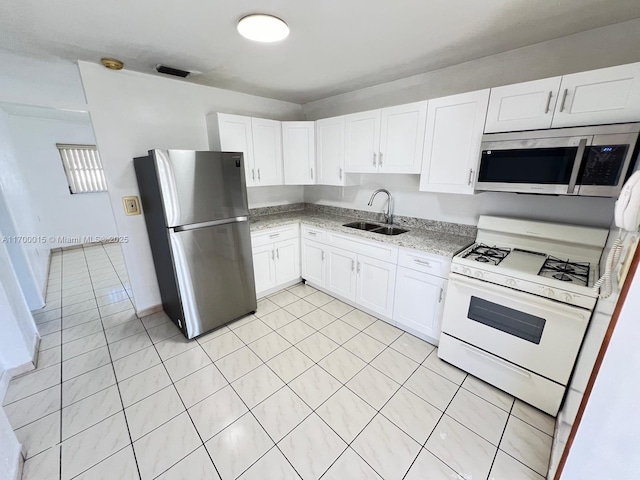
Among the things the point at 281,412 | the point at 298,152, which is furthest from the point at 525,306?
the point at 298,152

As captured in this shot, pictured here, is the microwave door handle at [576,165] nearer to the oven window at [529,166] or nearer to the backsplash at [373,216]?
the oven window at [529,166]

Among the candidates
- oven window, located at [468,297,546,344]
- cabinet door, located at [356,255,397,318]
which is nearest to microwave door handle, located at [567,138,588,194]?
oven window, located at [468,297,546,344]

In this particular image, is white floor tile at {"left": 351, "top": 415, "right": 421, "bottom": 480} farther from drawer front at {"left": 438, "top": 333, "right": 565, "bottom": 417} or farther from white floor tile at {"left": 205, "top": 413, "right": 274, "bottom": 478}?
drawer front at {"left": 438, "top": 333, "right": 565, "bottom": 417}

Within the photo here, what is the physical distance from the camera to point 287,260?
3.16m

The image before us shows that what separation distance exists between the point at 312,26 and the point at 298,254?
2278 mm

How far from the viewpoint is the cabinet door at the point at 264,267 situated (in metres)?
2.87

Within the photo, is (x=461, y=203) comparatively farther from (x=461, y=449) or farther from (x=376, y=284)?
(x=461, y=449)

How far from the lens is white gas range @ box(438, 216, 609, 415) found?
1.47 m

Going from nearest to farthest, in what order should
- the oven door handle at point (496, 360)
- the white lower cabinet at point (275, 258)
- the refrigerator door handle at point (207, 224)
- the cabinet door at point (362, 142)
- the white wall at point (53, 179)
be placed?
the oven door handle at point (496, 360) → the refrigerator door handle at point (207, 224) → the cabinet door at point (362, 142) → the white lower cabinet at point (275, 258) → the white wall at point (53, 179)

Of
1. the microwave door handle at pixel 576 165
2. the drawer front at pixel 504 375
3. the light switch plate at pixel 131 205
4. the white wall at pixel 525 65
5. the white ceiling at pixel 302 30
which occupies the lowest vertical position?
the drawer front at pixel 504 375

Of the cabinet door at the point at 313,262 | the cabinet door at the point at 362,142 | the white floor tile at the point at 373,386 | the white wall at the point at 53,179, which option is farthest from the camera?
the white wall at the point at 53,179

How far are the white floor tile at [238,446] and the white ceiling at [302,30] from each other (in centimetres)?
240

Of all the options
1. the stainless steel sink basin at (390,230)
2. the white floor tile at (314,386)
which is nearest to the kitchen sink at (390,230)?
the stainless steel sink basin at (390,230)

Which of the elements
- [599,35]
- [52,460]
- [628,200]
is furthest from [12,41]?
[599,35]
